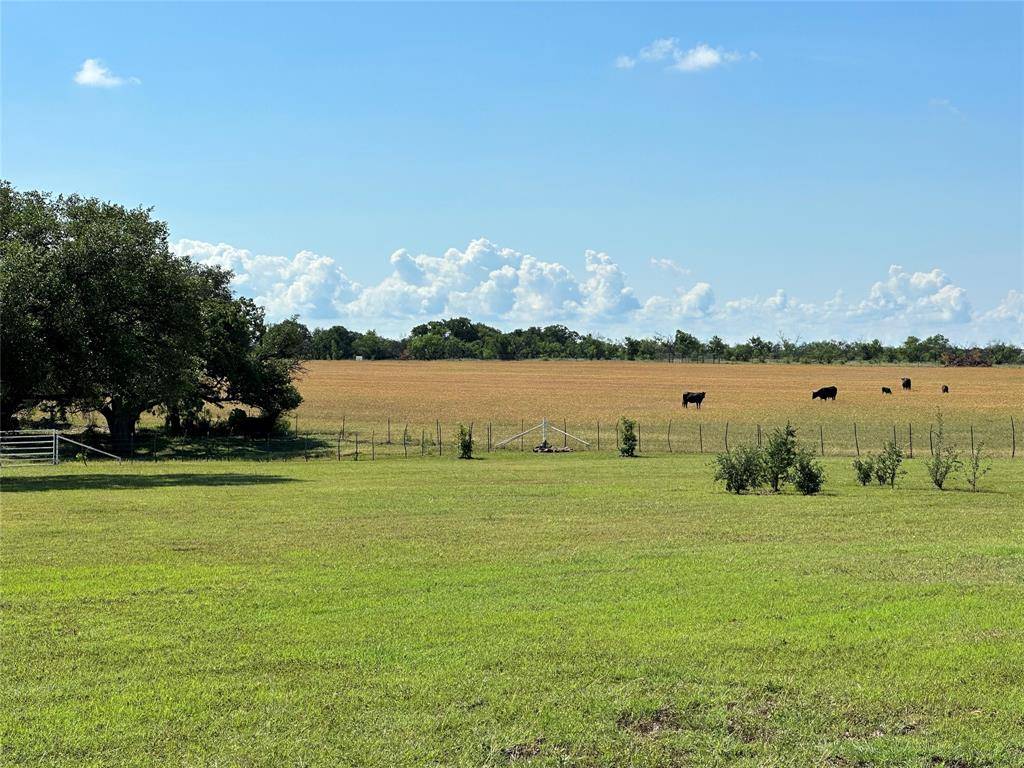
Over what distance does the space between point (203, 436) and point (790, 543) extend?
43820 millimetres

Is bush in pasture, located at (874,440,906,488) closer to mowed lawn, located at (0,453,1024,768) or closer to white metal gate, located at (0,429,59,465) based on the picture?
mowed lawn, located at (0,453,1024,768)

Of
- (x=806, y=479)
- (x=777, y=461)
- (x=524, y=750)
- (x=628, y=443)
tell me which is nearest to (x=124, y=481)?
(x=777, y=461)

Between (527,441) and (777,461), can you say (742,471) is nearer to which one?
(777,461)

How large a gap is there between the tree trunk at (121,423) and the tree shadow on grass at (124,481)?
48.6 feet

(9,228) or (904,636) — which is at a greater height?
(9,228)

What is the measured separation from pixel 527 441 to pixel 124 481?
23471 millimetres

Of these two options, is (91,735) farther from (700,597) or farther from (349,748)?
(700,597)

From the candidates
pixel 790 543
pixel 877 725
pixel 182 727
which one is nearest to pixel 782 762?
pixel 877 725

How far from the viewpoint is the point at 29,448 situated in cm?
4025

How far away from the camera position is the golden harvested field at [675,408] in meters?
53.0

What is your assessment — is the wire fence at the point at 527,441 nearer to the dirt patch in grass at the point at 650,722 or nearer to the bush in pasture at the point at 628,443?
the bush in pasture at the point at 628,443

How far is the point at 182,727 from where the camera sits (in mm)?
7773

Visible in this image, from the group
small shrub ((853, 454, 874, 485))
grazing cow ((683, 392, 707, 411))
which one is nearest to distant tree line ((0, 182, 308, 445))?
small shrub ((853, 454, 874, 485))

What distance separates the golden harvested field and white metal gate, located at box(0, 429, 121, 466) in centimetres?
1836
